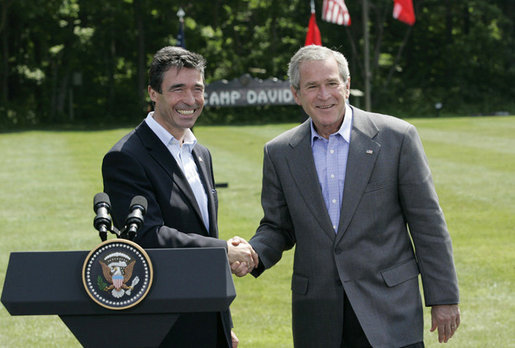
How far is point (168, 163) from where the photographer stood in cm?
430

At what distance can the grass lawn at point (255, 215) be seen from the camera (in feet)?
25.7

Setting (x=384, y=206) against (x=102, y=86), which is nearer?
(x=384, y=206)

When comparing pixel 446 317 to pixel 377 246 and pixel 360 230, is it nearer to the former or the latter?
pixel 377 246

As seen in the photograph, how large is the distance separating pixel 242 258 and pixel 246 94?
10171mm

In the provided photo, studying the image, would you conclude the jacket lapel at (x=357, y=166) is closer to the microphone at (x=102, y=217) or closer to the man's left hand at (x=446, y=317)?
the man's left hand at (x=446, y=317)

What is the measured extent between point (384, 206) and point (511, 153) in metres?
19.0

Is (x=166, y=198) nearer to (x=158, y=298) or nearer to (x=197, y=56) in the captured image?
(x=197, y=56)

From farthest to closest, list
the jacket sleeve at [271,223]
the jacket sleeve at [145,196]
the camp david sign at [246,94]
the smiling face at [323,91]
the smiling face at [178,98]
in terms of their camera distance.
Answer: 1. the camp david sign at [246,94]
2. the jacket sleeve at [271,223]
3. the smiling face at [178,98]
4. the smiling face at [323,91]
5. the jacket sleeve at [145,196]

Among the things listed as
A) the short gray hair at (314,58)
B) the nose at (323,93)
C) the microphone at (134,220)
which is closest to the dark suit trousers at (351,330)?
the nose at (323,93)

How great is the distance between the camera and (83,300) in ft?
10.5

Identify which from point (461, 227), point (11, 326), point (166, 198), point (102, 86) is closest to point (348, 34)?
point (102, 86)

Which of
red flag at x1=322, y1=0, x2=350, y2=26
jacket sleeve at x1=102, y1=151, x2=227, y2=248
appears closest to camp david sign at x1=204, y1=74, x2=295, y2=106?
red flag at x1=322, y1=0, x2=350, y2=26

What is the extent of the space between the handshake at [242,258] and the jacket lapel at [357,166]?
22.9 inches

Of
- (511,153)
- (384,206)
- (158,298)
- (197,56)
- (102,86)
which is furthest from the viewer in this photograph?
(102,86)
